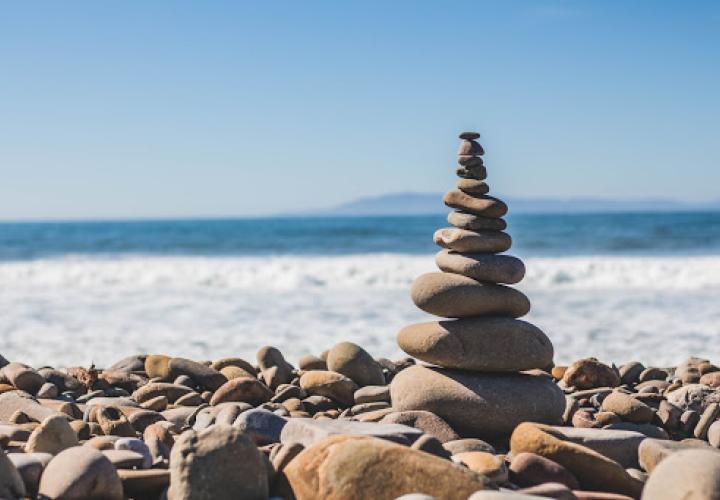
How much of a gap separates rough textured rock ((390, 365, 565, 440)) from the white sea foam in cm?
423

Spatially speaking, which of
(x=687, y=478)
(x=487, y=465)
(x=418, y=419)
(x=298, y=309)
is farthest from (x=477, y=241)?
(x=298, y=309)

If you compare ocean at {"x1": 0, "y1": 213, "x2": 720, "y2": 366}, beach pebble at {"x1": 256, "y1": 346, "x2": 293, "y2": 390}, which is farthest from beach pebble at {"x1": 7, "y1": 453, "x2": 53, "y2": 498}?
ocean at {"x1": 0, "y1": 213, "x2": 720, "y2": 366}

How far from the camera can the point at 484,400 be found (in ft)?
16.9

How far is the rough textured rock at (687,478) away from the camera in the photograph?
3.19m

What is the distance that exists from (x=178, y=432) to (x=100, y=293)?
42.0 feet

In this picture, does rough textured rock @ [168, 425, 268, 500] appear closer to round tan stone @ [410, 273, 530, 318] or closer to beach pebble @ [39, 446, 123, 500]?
beach pebble @ [39, 446, 123, 500]

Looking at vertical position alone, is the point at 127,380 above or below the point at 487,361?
below

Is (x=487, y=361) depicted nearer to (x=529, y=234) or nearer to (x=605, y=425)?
(x=605, y=425)

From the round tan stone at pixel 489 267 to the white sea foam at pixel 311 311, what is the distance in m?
4.23

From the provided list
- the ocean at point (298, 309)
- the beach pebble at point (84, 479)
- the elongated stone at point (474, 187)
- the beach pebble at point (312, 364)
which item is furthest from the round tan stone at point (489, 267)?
the ocean at point (298, 309)

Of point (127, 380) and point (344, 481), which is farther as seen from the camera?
point (127, 380)

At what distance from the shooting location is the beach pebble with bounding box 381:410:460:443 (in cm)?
497

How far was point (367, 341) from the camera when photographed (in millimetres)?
10250

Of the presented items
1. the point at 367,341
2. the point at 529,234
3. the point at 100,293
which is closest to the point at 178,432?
the point at 367,341
